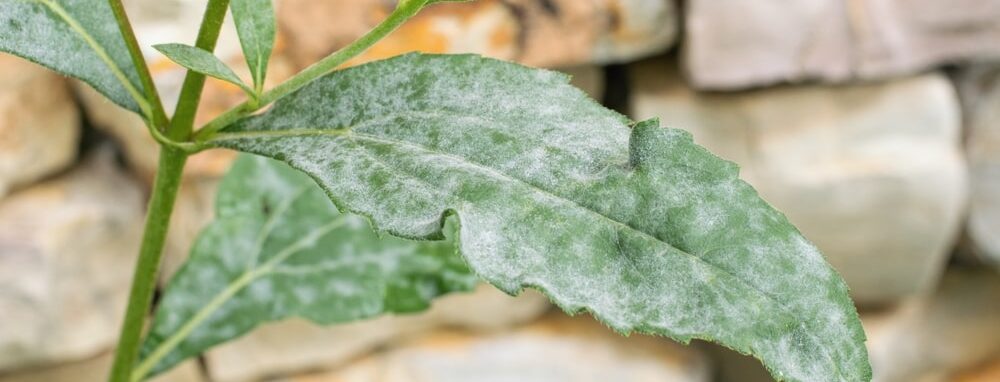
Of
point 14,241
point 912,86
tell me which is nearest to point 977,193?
point 912,86

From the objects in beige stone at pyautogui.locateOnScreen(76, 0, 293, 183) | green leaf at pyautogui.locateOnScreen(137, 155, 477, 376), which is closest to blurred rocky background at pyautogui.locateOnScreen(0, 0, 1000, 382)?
beige stone at pyautogui.locateOnScreen(76, 0, 293, 183)

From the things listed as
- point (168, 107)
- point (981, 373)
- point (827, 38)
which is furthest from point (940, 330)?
point (168, 107)

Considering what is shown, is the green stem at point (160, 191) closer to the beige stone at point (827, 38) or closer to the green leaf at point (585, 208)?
the green leaf at point (585, 208)

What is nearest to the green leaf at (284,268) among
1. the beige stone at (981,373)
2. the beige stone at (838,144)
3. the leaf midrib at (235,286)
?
the leaf midrib at (235,286)

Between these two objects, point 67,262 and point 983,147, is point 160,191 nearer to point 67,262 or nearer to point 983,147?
point 67,262

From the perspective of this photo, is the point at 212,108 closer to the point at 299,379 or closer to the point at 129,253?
the point at 129,253

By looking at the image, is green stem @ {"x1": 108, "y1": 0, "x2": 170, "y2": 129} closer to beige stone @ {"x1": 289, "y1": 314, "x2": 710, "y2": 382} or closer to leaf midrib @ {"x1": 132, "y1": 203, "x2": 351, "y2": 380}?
leaf midrib @ {"x1": 132, "y1": 203, "x2": 351, "y2": 380}
